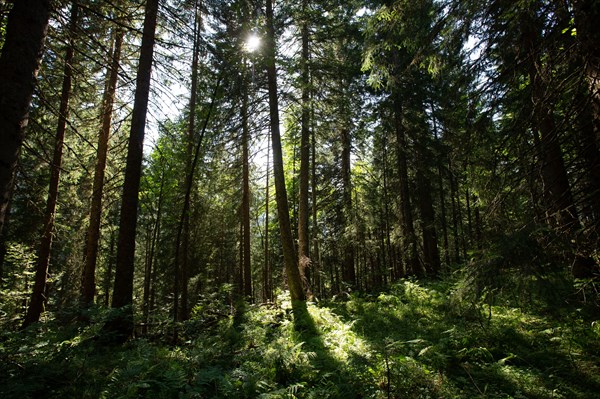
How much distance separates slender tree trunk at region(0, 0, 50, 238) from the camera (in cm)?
261

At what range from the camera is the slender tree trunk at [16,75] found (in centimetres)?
261

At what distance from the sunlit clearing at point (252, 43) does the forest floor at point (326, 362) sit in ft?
25.2

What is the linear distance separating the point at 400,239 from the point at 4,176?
1563 centimetres

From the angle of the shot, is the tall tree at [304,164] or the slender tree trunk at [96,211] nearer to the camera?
the tall tree at [304,164]

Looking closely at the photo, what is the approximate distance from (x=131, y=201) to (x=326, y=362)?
6.14 meters

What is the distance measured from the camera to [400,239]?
15906 millimetres

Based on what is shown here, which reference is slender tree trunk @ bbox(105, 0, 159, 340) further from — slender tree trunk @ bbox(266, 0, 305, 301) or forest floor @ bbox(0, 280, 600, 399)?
slender tree trunk @ bbox(266, 0, 305, 301)

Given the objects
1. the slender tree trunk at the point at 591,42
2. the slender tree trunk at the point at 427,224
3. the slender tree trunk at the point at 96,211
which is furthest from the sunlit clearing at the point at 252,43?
the slender tree trunk at the point at 427,224

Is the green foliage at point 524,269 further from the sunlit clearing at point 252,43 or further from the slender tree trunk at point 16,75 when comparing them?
the sunlit clearing at point 252,43

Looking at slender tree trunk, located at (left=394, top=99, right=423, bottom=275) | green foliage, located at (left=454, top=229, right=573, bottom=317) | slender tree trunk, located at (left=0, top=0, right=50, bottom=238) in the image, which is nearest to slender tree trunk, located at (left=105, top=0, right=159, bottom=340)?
slender tree trunk, located at (left=0, top=0, right=50, bottom=238)

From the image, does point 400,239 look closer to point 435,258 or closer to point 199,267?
point 435,258

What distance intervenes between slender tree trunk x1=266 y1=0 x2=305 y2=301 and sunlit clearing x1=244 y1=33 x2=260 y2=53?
0.33 meters

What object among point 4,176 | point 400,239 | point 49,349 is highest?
point 400,239

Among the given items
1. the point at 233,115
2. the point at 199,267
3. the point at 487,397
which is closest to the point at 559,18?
the point at 487,397
